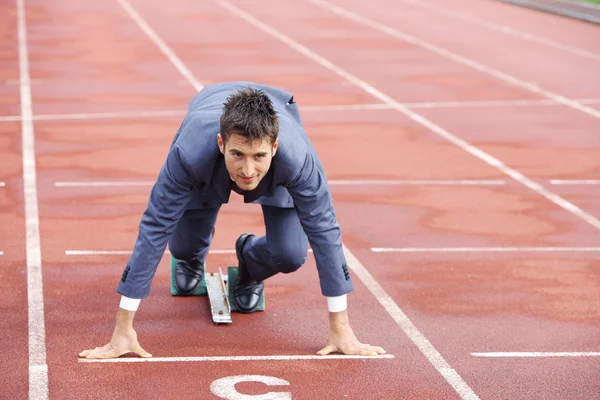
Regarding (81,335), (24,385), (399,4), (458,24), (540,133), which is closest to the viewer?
(24,385)

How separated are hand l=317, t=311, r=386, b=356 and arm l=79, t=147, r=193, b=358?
3.25 feet

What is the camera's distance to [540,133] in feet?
42.4

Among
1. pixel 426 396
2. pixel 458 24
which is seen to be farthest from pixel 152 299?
pixel 458 24

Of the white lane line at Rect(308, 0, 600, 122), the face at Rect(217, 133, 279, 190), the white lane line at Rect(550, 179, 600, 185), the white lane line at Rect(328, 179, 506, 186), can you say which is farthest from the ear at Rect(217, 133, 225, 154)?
the white lane line at Rect(308, 0, 600, 122)

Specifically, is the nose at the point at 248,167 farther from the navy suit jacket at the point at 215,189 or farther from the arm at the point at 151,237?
the arm at the point at 151,237

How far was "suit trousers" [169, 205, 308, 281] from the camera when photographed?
644 cm

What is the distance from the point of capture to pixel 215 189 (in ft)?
20.0

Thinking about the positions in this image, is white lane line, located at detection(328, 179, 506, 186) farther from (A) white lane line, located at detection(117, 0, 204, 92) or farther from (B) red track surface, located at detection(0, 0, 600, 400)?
(A) white lane line, located at detection(117, 0, 204, 92)

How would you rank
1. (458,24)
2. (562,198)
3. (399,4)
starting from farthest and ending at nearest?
1. (399,4)
2. (458,24)
3. (562,198)

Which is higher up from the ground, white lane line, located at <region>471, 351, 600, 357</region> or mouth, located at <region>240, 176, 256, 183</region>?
mouth, located at <region>240, 176, 256, 183</region>

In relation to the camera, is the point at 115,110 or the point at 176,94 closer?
the point at 115,110

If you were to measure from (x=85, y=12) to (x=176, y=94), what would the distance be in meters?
10.5

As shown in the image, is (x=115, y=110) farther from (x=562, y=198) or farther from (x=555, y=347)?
(x=555, y=347)

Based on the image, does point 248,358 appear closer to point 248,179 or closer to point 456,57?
point 248,179
